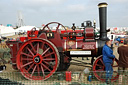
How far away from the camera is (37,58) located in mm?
4105

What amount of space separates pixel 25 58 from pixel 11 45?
78cm

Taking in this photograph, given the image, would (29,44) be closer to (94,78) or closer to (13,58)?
→ (13,58)

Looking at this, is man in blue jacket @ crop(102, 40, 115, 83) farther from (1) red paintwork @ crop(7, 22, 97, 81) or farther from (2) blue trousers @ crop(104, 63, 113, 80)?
(1) red paintwork @ crop(7, 22, 97, 81)

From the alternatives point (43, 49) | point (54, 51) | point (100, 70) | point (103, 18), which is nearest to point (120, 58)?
point (100, 70)

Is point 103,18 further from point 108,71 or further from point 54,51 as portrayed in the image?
point 54,51

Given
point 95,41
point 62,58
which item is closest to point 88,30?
point 95,41

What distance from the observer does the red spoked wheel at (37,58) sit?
4.05 m

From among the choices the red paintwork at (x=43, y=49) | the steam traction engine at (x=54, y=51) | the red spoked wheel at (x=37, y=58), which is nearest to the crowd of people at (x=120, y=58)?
the steam traction engine at (x=54, y=51)

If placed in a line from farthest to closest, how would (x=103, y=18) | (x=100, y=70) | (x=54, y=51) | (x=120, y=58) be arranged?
1. (x=103, y=18)
2. (x=100, y=70)
3. (x=54, y=51)
4. (x=120, y=58)

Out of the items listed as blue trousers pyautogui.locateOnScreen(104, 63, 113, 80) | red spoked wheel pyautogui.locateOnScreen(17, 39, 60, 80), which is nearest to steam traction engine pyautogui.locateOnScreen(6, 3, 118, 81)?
red spoked wheel pyautogui.locateOnScreen(17, 39, 60, 80)

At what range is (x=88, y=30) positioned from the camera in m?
4.19

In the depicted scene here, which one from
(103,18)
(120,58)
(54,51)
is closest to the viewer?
(120,58)

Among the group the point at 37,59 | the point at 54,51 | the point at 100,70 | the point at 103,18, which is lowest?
the point at 100,70

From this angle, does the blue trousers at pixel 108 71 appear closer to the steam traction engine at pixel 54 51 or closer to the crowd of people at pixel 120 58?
the crowd of people at pixel 120 58
